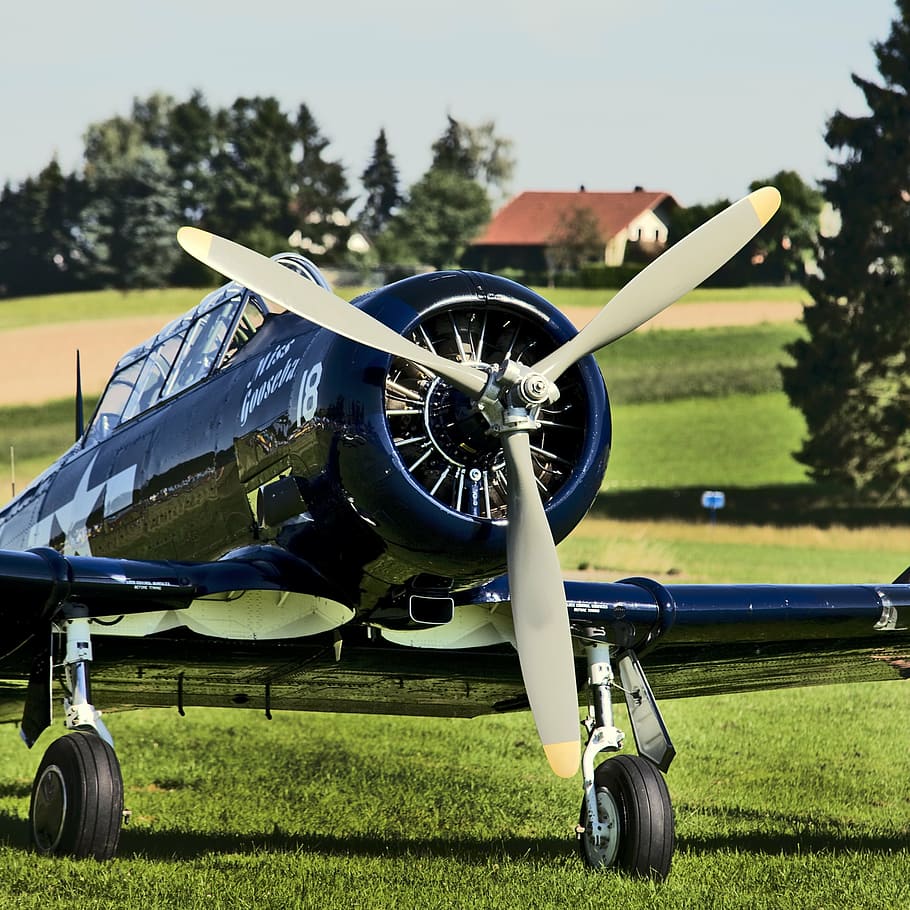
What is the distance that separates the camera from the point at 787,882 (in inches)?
327

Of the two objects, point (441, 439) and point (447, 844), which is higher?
point (441, 439)

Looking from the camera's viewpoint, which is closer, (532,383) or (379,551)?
(532,383)

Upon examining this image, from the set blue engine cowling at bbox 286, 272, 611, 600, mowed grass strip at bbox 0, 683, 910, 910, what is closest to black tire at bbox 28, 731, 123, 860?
mowed grass strip at bbox 0, 683, 910, 910

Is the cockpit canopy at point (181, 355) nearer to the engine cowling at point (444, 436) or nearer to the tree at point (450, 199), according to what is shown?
the engine cowling at point (444, 436)

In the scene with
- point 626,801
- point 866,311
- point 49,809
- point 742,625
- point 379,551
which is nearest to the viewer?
point 379,551

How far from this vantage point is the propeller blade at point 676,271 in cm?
783

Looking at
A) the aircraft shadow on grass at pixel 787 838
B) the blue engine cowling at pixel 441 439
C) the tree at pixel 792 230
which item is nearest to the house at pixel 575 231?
the tree at pixel 792 230

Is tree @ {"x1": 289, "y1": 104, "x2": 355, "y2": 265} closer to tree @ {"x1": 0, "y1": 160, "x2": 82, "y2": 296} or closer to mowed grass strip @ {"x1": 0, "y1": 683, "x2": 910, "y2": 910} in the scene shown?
tree @ {"x1": 0, "y1": 160, "x2": 82, "y2": 296}

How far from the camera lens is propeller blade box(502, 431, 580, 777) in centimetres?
746

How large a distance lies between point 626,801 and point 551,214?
72.9 metres

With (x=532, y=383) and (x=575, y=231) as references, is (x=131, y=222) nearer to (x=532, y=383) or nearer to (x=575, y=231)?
(x=575, y=231)

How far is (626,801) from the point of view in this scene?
27.3 feet

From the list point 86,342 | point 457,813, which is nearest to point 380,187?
point 86,342

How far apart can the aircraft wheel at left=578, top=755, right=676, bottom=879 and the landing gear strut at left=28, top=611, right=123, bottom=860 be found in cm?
249
